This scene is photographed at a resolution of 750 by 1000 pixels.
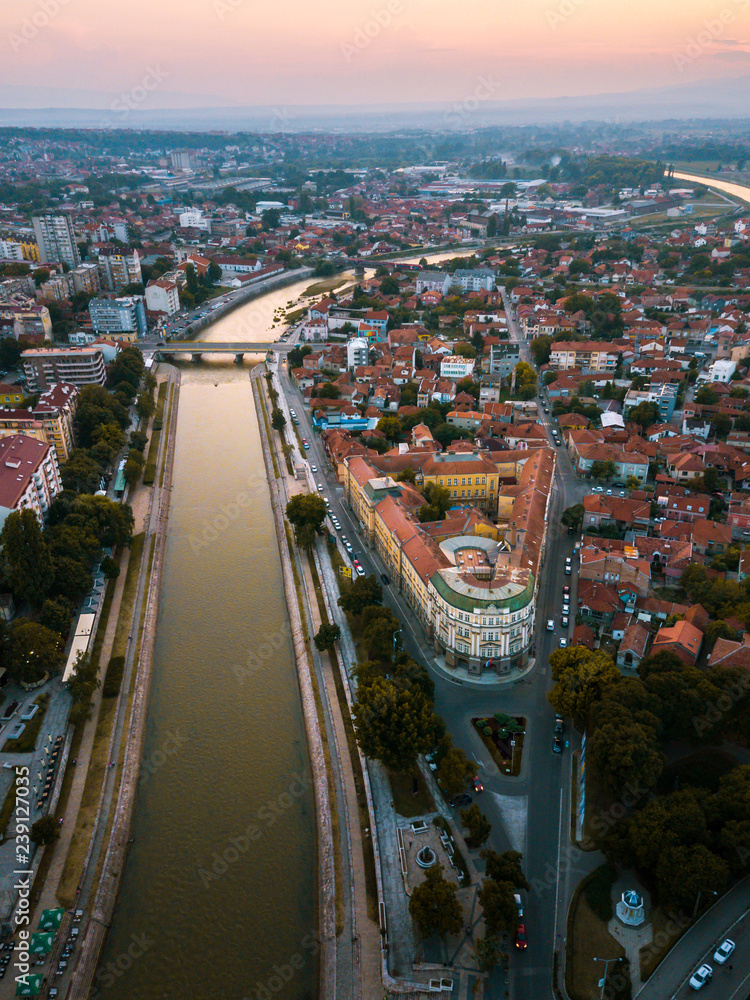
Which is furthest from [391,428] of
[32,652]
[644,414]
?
[32,652]

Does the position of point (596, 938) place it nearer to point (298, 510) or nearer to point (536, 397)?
point (298, 510)

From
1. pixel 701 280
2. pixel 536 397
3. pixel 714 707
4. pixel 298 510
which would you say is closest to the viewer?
pixel 714 707

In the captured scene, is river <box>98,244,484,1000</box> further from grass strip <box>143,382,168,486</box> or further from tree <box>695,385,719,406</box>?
tree <box>695,385,719,406</box>

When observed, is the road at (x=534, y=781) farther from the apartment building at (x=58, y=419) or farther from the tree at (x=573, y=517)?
the apartment building at (x=58, y=419)

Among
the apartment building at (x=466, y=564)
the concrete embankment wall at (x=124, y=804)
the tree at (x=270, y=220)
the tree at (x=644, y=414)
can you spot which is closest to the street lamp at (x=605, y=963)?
the apartment building at (x=466, y=564)

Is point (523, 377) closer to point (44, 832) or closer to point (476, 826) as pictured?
point (476, 826)

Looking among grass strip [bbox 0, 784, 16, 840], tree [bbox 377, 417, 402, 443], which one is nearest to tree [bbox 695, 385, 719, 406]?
tree [bbox 377, 417, 402, 443]

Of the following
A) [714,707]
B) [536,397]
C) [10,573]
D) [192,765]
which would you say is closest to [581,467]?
[536,397]
